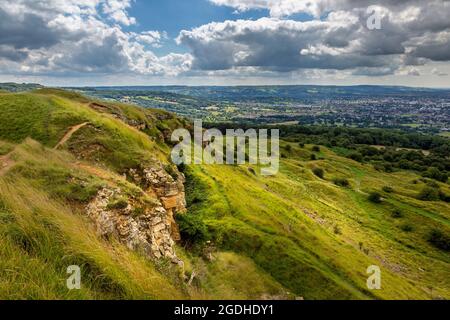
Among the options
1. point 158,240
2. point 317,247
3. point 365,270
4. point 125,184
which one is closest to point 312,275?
point 317,247

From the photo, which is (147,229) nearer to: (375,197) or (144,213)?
(144,213)

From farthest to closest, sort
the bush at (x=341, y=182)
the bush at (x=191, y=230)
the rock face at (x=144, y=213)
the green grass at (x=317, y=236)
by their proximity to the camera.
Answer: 1. the bush at (x=341, y=182)
2. the green grass at (x=317, y=236)
3. the bush at (x=191, y=230)
4. the rock face at (x=144, y=213)

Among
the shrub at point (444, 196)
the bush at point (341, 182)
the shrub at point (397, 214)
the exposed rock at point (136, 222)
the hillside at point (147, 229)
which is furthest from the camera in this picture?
the shrub at point (444, 196)

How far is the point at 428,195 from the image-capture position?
395 feet

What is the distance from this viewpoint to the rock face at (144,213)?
2073 centimetres

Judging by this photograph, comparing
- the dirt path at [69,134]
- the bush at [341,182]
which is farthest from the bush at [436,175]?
the dirt path at [69,134]

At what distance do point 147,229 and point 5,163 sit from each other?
10.7 metres

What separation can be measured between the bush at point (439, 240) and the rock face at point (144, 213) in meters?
73.2

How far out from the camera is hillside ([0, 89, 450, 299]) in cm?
819

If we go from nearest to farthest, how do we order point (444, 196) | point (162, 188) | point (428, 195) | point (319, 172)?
point (162, 188) → point (428, 195) → point (444, 196) → point (319, 172)

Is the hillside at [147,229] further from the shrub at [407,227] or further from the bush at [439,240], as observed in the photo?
the shrub at [407,227]

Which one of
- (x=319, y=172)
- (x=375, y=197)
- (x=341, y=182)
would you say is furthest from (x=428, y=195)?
(x=319, y=172)

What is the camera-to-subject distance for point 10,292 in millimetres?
Result: 6578
